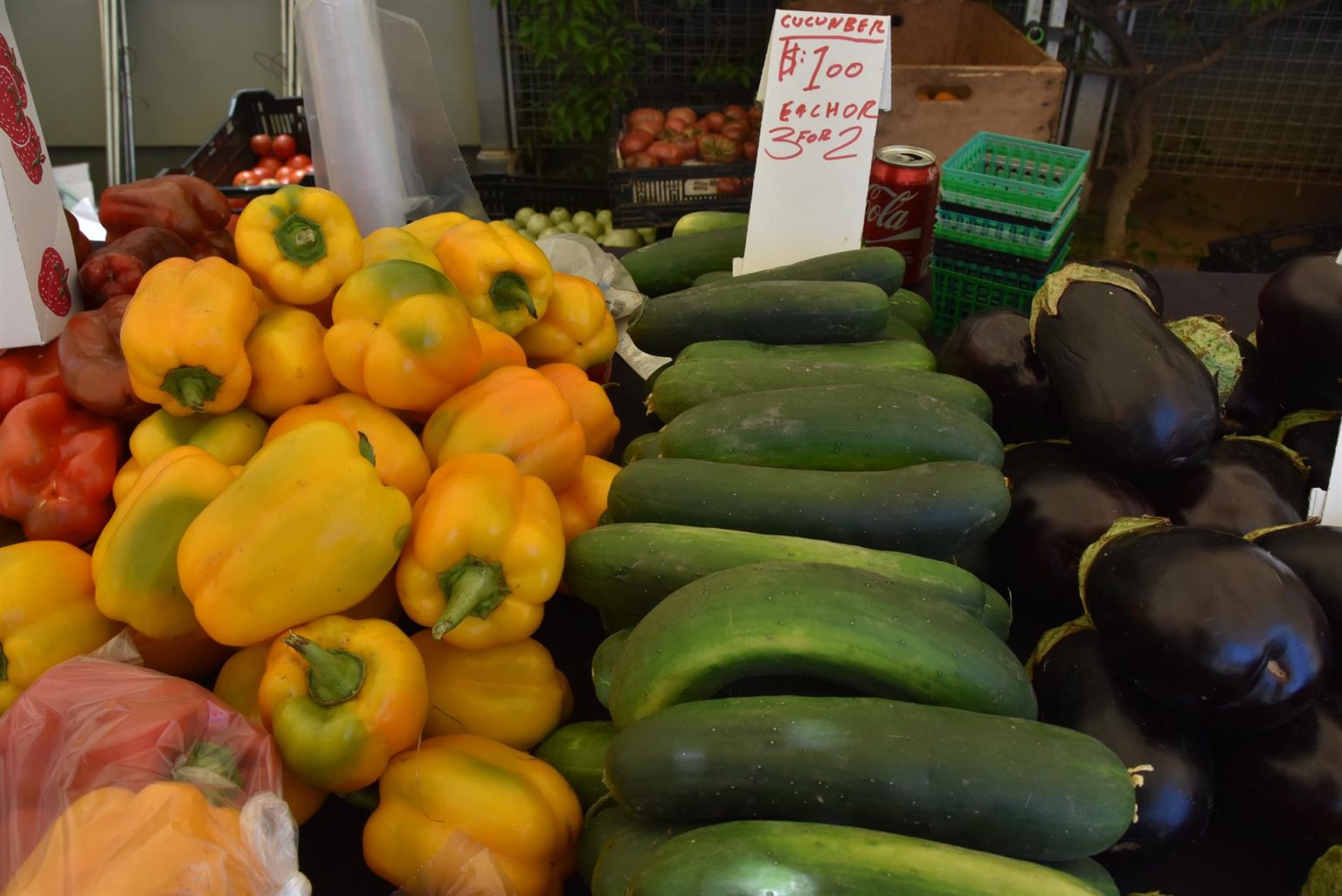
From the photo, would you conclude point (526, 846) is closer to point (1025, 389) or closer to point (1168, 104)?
point (1025, 389)

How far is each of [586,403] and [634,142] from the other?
2153mm

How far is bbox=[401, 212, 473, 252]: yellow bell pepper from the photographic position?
4.60 feet

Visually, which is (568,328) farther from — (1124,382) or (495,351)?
(1124,382)

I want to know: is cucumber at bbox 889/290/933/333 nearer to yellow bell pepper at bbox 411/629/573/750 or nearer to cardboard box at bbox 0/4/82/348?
yellow bell pepper at bbox 411/629/573/750

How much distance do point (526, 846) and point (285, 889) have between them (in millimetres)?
226

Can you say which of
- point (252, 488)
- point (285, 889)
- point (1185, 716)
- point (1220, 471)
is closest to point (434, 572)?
point (252, 488)

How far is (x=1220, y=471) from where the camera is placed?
1.11 m

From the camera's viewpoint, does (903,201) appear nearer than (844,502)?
No

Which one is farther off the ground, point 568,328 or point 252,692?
point 568,328

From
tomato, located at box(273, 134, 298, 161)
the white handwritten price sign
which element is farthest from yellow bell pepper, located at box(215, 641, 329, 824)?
tomato, located at box(273, 134, 298, 161)

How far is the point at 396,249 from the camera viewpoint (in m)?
1.25

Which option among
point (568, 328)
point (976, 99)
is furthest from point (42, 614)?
point (976, 99)

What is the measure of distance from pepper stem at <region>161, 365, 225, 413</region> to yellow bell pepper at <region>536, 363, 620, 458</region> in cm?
41

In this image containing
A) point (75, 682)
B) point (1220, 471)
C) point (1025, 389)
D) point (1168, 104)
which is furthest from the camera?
point (1168, 104)
